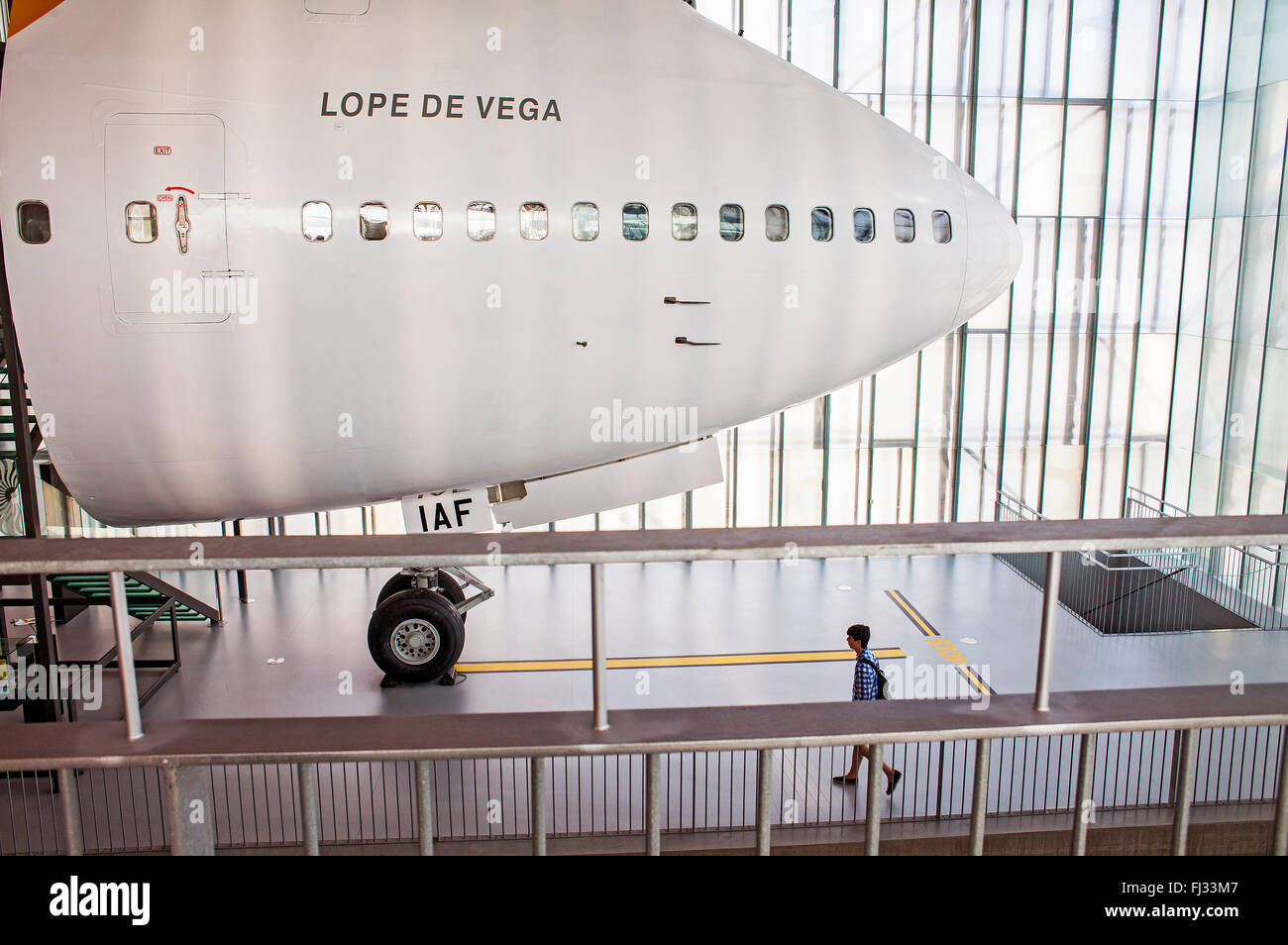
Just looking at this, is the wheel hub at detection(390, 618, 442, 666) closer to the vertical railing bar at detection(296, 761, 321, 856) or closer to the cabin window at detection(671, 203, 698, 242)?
the cabin window at detection(671, 203, 698, 242)

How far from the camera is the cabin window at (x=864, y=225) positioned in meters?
8.34

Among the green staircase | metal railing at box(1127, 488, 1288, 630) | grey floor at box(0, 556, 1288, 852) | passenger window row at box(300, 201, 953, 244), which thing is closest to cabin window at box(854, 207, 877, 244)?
passenger window row at box(300, 201, 953, 244)

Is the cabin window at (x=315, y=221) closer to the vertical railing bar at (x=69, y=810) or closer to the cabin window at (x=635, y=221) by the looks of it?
the cabin window at (x=635, y=221)

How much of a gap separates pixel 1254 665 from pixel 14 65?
673 inches

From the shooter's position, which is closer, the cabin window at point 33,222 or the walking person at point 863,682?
the cabin window at point 33,222

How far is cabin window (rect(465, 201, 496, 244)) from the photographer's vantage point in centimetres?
754

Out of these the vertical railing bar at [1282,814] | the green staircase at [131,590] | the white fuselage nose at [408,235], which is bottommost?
the green staircase at [131,590]

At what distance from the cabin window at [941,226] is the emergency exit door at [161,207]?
6.11 m

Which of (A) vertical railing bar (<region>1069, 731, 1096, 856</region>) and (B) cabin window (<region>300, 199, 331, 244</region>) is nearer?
(A) vertical railing bar (<region>1069, 731, 1096, 856</region>)

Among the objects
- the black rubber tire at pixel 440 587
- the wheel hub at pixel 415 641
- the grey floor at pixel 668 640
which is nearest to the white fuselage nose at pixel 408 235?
the wheel hub at pixel 415 641

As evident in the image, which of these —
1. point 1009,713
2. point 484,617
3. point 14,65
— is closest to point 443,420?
point 14,65

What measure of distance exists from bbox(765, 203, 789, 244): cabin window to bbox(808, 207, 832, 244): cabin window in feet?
0.84

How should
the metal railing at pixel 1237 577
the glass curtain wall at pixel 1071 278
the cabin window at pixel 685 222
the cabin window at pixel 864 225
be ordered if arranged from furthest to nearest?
the glass curtain wall at pixel 1071 278 < the metal railing at pixel 1237 577 < the cabin window at pixel 864 225 < the cabin window at pixel 685 222
